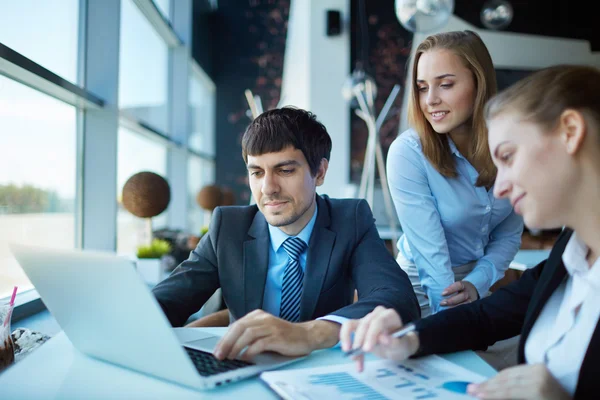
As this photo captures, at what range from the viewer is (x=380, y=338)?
0.90 metres

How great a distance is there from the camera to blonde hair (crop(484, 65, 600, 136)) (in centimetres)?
81

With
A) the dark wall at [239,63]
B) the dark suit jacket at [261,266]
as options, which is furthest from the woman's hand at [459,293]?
the dark wall at [239,63]

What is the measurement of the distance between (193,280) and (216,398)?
0.70 m

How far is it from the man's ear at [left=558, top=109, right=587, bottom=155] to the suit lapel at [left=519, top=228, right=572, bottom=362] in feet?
0.75

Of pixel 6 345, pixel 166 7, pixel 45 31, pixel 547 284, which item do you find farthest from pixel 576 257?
pixel 166 7

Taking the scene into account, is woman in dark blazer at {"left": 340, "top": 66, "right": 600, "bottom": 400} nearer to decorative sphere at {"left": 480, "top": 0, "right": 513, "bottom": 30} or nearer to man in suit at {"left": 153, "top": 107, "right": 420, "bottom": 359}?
man in suit at {"left": 153, "top": 107, "right": 420, "bottom": 359}

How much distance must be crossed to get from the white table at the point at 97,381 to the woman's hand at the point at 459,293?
444mm

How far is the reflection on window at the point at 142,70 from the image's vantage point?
389 cm

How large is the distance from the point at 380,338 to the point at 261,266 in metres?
0.65

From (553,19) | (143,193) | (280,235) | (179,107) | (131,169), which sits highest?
(553,19)

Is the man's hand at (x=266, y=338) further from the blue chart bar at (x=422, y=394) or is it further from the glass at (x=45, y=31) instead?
the glass at (x=45, y=31)

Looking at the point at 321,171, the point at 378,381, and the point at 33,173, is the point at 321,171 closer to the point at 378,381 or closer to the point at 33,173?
the point at 378,381

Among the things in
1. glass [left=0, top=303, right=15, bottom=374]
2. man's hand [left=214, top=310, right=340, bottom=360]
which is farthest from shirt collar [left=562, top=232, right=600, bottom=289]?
glass [left=0, top=303, right=15, bottom=374]

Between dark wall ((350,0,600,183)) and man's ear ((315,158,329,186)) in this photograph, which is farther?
dark wall ((350,0,600,183))
